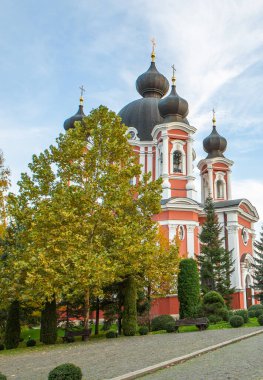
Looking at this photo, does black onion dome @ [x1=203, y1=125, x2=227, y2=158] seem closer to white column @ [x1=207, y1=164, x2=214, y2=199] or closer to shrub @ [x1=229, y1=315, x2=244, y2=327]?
white column @ [x1=207, y1=164, x2=214, y2=199]

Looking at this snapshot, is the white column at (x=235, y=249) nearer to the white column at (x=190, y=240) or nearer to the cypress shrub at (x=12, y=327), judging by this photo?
the white column at (x=190, y=240)

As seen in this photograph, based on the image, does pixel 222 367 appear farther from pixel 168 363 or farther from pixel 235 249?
pixel 235 249

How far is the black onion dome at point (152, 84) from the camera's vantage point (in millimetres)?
41125

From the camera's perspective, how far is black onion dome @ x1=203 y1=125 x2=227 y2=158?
4044 cm

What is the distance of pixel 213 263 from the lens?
2794 cm

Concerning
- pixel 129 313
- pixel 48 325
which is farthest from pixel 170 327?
pixel 48 325

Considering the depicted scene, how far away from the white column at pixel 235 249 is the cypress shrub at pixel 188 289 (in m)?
10.5

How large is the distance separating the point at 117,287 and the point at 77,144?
7001mm

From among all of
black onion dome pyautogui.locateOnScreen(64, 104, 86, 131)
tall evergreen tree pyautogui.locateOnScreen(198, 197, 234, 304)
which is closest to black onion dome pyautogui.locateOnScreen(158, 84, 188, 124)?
black onion dome pyautogui.locateOnScreen(64, 104, 86, 131)

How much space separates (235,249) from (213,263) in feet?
20.8

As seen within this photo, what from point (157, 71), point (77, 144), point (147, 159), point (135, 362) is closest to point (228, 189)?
point (147, 159)

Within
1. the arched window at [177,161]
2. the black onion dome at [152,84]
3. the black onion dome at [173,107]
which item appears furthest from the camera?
the black onion dome at [152,84]

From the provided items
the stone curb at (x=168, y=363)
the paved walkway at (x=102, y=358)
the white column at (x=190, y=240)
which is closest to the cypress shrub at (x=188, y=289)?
the white column at (x=190, y=240)

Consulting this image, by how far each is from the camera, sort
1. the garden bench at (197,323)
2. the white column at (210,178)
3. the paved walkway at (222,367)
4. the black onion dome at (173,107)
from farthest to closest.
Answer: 1. the white column at (210,178)
2. the black onion dome at (173,107)
3. the garden bench at (197,323)
4. the paved walkway at (222,367)
